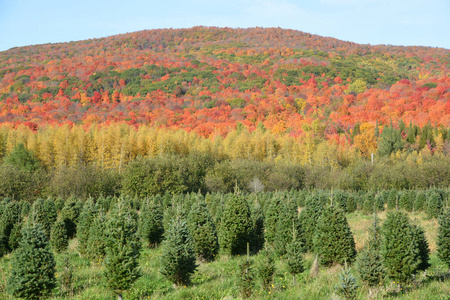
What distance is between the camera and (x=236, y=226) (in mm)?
18141

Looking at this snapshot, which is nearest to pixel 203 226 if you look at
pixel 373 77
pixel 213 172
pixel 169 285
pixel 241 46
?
pixel 169 285

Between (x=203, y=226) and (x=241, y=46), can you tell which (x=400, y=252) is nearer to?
(x=203, y=226)

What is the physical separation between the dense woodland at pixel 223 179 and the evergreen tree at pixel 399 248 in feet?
0.15

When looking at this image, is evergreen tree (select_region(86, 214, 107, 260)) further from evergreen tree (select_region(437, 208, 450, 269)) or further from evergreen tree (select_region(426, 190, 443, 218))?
evergreen tree (select_region(426, 190, 443, 218))

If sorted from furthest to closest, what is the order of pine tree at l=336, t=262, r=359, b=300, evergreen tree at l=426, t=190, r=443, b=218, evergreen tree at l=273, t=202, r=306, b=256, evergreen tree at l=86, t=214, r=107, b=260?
evergreen tree at l=426, t=190, r=443, b=218 → evergreen tree at l=273, t=202, r=306, b=256 → evergreen tree at l=86, t=214, r=107, b=260 → pine tree at l=336, t=262, r=359, b=300

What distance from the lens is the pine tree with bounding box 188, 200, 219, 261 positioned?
17000 millimetres

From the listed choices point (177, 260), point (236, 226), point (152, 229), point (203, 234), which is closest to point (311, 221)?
point (236, 226)

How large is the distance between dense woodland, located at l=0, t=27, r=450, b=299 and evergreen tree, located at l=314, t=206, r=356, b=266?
0.05 m

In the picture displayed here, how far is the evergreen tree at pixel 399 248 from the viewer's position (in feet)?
38.5

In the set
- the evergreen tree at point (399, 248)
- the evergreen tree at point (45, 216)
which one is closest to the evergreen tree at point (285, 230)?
the evergreen tree at point (399, 248)

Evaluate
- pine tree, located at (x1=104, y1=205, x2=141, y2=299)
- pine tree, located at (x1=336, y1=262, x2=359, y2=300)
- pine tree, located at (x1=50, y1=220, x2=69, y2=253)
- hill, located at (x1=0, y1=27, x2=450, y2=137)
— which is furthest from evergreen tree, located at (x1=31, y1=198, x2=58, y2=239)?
hill, located at (x1=0, y1=27, x2=450, y2=137)

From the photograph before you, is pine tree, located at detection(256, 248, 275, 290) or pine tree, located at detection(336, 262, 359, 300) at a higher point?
pine tree, located at detection(336, 262, 359, 300)

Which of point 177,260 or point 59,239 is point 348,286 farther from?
point 59,239

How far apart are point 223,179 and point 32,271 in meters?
37.9
